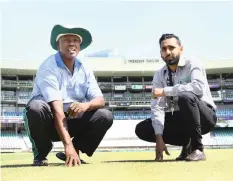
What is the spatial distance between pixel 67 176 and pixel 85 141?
4.15 ft

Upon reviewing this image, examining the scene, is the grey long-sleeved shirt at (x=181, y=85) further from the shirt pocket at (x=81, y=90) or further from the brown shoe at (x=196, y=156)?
the shirt pocket at (x=81, y=90)

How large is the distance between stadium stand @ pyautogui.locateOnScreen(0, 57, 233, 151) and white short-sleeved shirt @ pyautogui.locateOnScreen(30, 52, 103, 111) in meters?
23.7

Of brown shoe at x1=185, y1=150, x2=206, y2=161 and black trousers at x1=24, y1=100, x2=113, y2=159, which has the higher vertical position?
black trousers at x1=24, y1=100, x2=113, y2=159

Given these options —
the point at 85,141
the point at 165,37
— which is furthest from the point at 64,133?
the point at 165,37

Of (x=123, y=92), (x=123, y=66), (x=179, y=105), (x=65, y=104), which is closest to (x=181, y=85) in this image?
(x=179, y=105)

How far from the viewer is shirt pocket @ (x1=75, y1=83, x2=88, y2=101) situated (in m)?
3.20

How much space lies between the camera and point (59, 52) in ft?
10.5

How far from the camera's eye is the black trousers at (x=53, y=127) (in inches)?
115

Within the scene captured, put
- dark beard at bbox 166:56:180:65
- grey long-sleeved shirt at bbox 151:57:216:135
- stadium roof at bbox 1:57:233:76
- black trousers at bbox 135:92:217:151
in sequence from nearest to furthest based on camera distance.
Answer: black trousers at bbox 135:92:217:151 → grey long-sleeved shirt at bbox 151:57:216:135 → dark beard at bbox 166:56:180:65 → stadium roof at bbox 1:57:233:76

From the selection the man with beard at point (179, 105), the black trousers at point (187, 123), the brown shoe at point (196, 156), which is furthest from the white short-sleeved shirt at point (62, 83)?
the brown shoe at point (196, 156)

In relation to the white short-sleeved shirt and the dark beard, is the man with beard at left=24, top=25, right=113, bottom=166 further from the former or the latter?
the dark beard

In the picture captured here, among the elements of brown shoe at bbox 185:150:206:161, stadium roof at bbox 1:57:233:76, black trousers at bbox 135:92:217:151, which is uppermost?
black trousers at bbox 135:92:217:151

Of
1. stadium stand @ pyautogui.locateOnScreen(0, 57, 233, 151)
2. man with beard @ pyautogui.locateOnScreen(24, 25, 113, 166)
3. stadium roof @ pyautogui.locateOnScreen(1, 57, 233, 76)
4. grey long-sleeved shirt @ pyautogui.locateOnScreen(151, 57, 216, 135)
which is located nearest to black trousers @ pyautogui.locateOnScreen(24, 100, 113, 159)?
man with beard @ pyautogui.locateOnScreen(24, 25, 113, 166)

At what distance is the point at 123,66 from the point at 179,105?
1118 inches
